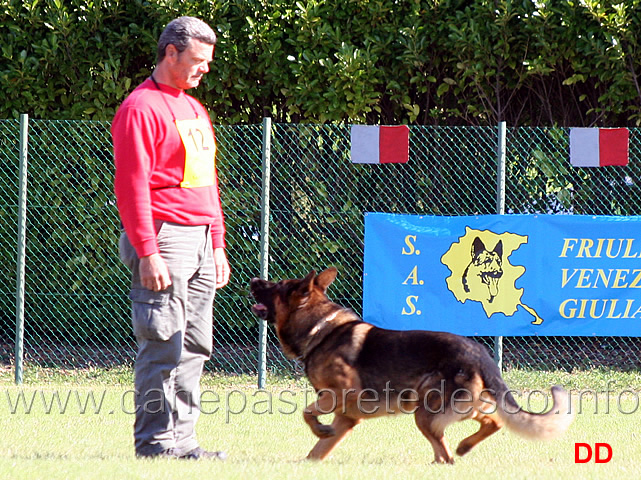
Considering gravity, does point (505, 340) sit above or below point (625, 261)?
below

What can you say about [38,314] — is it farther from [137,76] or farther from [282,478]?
[282,478]

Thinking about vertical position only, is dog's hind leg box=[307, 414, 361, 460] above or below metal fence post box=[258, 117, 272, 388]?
below

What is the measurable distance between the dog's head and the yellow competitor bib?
0.90 metres

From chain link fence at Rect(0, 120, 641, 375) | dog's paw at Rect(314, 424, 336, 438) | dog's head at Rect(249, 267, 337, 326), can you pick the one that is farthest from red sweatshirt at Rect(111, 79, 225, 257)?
chain link fence at Rect(0, 120, 641, 375)

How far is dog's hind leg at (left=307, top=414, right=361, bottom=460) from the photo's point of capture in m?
4.96

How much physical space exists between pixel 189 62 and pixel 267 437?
255 centimetres

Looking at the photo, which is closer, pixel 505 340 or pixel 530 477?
pixel 530 477

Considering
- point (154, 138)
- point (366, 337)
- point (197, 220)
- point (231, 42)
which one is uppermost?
point (231, 42)

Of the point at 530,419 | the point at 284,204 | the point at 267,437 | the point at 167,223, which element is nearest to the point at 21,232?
the point at 284,204

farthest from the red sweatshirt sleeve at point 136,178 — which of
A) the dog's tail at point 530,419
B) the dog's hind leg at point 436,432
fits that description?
the dog's tail at point 530,419

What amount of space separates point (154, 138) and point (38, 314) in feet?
18.2

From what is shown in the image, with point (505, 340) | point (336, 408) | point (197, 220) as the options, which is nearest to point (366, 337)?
point (336, 408)

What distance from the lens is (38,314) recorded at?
937 centimetres

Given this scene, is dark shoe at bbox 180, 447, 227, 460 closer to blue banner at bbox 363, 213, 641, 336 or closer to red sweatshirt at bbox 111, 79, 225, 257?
red sweatshirt at bbox 111, 79, 225, 257
